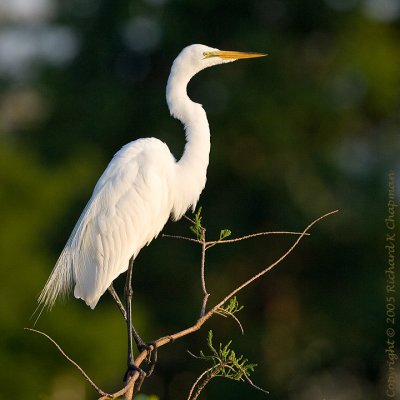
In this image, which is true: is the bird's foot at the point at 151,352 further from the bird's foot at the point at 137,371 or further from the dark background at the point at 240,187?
the dark background at the point at 240,187

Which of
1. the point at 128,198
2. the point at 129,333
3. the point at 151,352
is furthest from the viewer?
the point at 128,198

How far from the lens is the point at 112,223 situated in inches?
186

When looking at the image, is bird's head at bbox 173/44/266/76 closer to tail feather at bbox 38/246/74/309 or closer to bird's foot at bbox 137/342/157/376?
tail feather at bbox 38/246/74/309

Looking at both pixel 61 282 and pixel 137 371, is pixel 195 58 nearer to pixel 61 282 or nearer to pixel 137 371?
pixel 61 282

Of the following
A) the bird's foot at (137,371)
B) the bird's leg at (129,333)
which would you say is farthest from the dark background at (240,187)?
the bird's foot at (137,371)

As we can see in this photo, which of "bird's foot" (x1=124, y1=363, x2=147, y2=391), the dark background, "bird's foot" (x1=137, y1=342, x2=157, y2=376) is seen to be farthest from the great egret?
the dark background

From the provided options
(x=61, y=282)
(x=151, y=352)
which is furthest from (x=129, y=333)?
(x=61, y=282)

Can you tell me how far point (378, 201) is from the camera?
12.3 m

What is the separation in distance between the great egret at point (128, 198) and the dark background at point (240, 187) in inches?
264

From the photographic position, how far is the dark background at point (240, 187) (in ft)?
39.1

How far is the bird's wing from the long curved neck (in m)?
0.10

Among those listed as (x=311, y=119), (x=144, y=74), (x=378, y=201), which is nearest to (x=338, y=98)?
(x=311, y=119)

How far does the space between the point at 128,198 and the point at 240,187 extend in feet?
26.0

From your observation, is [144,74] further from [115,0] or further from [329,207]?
[329,207]
